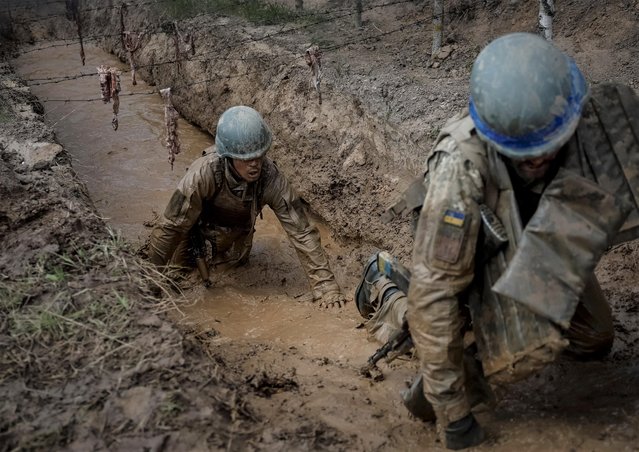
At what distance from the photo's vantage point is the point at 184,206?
17.7 ft

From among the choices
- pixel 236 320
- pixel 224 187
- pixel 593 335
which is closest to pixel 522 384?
pixel 593 335

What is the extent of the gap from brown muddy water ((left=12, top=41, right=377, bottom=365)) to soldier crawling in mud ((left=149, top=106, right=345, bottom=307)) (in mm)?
386

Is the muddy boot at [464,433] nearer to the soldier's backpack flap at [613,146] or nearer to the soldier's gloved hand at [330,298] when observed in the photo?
the soldier's backpack flap at [613,146]

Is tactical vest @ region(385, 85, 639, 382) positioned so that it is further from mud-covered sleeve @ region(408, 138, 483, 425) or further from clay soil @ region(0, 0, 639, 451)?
clay soil @ region(0, 0, 639, 451)

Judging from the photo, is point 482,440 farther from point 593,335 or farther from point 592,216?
point 592,216

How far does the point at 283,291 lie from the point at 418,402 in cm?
288

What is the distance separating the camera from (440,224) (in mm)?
2773

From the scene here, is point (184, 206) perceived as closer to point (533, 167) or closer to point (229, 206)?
point (229, 206)

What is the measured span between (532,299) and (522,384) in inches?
49.2

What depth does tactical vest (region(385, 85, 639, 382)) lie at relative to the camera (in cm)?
265

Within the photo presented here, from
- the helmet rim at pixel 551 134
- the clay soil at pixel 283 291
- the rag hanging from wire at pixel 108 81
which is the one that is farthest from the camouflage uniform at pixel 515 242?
the rag hanging from wire at pixel 108 81

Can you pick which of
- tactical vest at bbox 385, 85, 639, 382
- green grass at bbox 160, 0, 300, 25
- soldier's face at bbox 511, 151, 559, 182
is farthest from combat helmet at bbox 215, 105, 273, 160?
green grass at bbox 160, 0, 300, 25

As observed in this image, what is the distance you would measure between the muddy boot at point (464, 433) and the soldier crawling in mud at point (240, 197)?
8.01 ft

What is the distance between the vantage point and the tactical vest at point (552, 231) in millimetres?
2646
